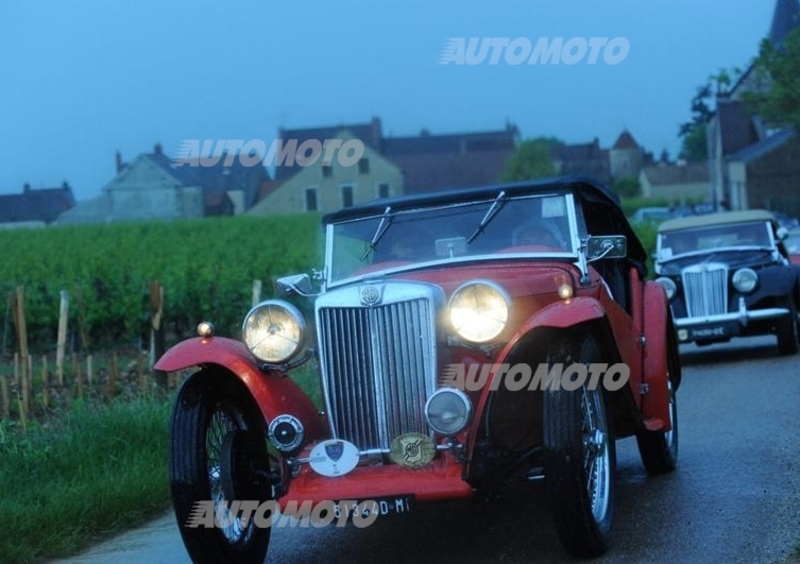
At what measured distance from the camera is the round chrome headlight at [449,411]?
611cm

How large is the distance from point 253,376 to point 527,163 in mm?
64521

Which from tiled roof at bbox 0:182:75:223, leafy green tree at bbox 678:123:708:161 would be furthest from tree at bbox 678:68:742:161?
tiled roof at bbox 0:182:75:223

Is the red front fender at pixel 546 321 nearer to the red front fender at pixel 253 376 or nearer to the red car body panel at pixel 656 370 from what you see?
the red front fender at pixel 253 376

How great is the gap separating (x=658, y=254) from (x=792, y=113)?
28741mm

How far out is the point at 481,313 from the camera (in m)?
6.38

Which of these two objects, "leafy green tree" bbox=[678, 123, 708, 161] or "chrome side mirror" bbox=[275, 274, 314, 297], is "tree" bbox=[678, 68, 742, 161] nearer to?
"leafy green tree" bbox=[678, 123, 708, 161]

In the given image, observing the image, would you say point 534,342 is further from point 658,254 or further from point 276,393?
point 658,254

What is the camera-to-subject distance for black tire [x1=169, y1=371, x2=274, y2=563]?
6246 mm

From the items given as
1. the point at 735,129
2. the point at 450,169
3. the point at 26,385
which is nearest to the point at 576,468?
the point at 26,385

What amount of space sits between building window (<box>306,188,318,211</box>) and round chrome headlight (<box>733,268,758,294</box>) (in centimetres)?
4972

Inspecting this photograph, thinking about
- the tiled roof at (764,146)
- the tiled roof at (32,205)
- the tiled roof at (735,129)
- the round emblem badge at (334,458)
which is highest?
the tiled roof at (735,129)
